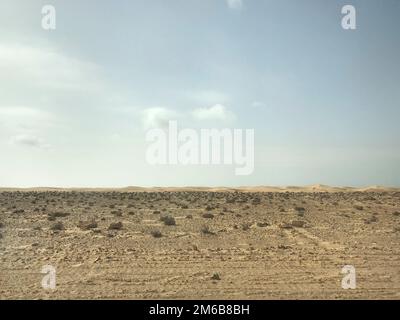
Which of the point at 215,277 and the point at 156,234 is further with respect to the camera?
the point at 156,234

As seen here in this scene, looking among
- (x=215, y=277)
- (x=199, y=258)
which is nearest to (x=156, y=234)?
(x=199, y=258)

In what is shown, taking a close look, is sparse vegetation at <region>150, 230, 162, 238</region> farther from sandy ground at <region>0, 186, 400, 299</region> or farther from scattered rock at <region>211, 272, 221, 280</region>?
scattered rock at <region>211, 272, 221, 280</region>

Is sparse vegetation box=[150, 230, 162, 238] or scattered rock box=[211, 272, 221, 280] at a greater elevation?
sparse vegetation box=[150, 230, 162, 238]

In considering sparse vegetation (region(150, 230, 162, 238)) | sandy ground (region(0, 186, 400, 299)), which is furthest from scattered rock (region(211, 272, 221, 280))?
sparse vegetation (region(150, 230, 162, 238))

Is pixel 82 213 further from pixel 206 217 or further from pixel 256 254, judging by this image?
pixel 256 254

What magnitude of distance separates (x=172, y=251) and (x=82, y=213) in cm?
1557

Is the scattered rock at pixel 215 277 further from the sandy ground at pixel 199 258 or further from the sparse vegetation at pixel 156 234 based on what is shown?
the sparse vegetation at pixel 156 234

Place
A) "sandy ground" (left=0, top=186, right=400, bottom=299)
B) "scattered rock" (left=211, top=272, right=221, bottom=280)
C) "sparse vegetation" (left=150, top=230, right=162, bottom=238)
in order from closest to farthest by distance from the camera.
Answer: "sandy ground" (left=0, top=186, right=400, bottom=299) → "scattered rock" (left=211, top=272, right=221, bottom=280) → "sparse vegetation" (left=150, top=230, right=162, bottom=238)

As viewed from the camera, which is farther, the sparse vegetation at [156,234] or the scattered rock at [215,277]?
the sparse vegetation at [156,234]

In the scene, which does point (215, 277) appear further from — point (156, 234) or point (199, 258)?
point (156, 234)

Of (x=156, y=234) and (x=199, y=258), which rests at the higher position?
(x=156, y=234)

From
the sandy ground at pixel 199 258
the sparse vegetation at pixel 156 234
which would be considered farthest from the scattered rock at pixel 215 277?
the sparse vegetation at pixel 156 234
